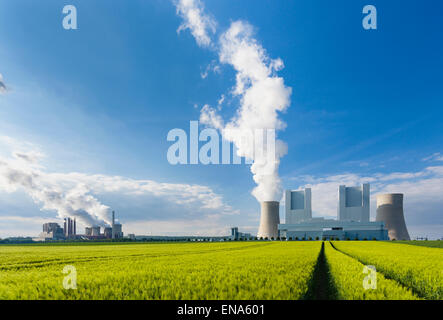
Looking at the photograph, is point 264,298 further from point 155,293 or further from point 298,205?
point 298,205

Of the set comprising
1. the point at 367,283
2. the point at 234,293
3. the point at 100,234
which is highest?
the point at 234,293

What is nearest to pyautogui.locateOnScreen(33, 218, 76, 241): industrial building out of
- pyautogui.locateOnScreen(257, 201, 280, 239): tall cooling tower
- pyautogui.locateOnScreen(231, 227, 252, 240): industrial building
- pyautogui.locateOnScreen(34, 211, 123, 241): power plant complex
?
pyautogui.locateOnScreen(34, 211, 123, 241): power plant complex

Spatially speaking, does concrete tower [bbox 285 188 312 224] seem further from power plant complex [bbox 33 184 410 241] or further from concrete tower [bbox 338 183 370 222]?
concrete tower [bbox 338 183 370 222]

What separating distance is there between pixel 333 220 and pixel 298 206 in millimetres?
17578

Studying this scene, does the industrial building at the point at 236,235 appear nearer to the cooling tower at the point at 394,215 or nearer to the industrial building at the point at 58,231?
the cooling tower at the point at 394,215

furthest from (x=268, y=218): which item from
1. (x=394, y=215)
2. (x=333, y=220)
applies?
(x=394, y=215)

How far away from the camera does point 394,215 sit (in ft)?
317

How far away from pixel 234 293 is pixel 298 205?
133583 mm

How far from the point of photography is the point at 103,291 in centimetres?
708

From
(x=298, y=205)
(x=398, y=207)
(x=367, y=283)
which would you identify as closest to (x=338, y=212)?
(x=298, y=205)

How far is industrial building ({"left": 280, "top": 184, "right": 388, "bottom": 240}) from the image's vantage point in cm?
11694

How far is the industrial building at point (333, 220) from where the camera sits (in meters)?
117

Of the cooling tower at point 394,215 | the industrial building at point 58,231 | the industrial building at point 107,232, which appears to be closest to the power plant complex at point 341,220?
the cooling tower at point 394,215
